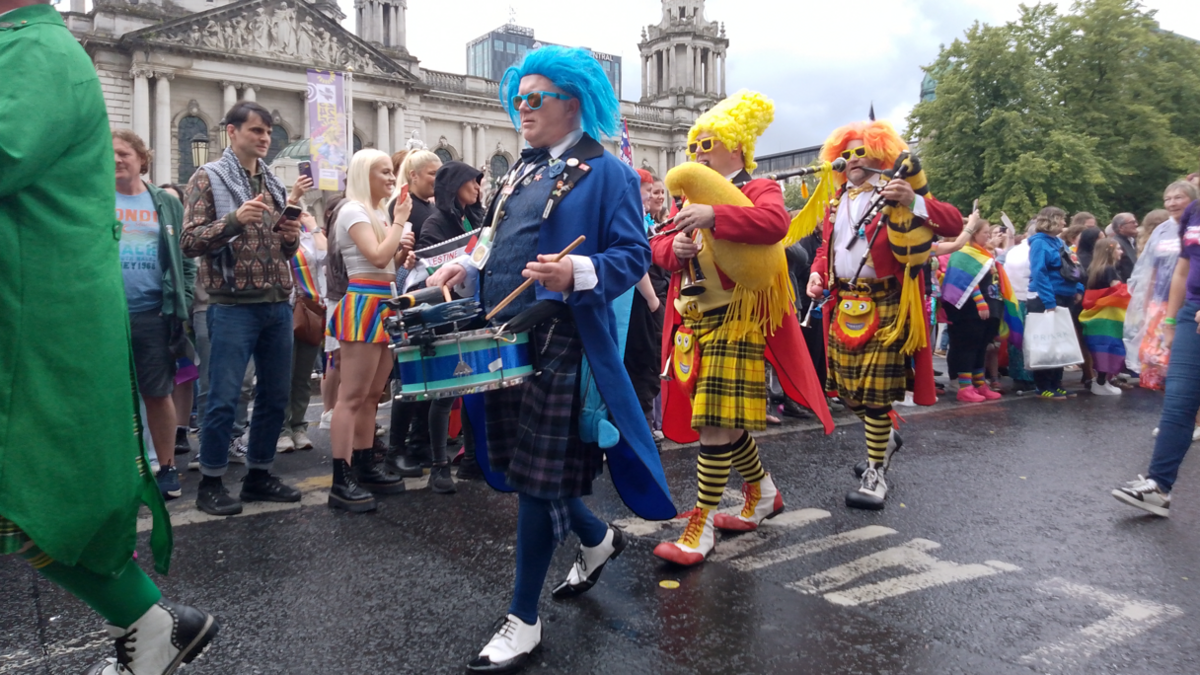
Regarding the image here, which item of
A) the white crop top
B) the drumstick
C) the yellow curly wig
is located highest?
the yellow curly wig

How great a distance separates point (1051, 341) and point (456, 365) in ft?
29.7

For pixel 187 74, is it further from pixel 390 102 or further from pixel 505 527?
pixel 505 527

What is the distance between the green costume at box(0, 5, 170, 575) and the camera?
2.11m

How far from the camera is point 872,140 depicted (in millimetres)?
5109

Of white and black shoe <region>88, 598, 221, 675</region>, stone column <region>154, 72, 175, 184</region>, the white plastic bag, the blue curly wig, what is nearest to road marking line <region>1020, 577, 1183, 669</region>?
the blue curly wig

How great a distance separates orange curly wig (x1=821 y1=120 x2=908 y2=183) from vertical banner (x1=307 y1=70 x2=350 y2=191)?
861 inches

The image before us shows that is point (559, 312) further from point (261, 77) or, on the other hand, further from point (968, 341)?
point (261, 77)

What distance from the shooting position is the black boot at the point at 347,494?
484cm

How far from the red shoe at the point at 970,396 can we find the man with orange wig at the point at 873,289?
4644 millimetres

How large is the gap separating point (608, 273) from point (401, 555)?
1.88m

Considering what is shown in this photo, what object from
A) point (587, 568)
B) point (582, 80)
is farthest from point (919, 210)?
point (587, 568)

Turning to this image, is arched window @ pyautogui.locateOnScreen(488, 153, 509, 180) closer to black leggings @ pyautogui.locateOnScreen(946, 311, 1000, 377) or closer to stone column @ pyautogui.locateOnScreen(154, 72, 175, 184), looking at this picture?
stone column @ pyautogui.locateOnScreen(154, 72, 175, 184)

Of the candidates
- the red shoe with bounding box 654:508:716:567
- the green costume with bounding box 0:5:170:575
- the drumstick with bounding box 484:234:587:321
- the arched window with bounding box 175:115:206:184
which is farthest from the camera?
the arched window with bounding box 175:115:206:184

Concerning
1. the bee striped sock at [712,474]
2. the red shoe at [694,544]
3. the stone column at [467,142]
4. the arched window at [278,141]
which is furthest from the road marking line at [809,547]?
the stone column at [467,142]
